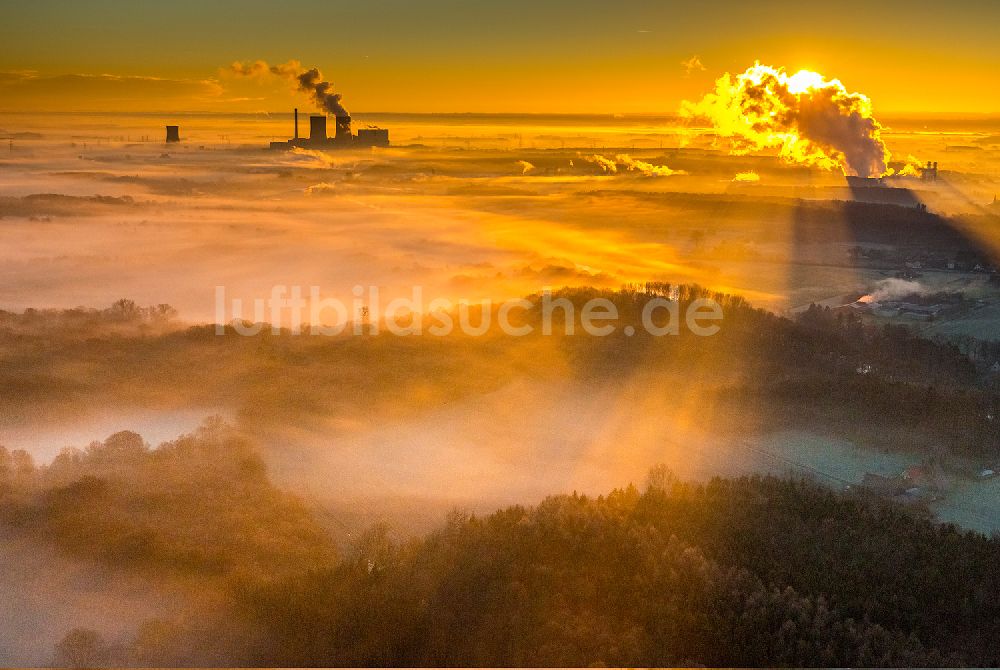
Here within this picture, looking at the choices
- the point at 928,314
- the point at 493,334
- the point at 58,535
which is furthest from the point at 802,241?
the point at 58,535

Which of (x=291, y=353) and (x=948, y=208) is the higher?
(x=948, y=208)

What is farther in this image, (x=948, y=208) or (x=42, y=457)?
(x=948, y=208)

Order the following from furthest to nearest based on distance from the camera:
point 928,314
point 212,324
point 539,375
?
point 928,314 → point 212,324 → point 539,375

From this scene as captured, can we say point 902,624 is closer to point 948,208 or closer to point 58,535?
point 58,535

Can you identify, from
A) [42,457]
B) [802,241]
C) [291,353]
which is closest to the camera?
[42,457]

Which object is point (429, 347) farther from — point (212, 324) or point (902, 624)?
point (902, 624)

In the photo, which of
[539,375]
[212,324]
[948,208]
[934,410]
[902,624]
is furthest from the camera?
[948,208]

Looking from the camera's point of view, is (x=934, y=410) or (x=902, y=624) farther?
(x=934, y=410)

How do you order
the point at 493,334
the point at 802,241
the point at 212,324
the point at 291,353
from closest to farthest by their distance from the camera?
1. the point at 291,353
2. the point at 493,334
3. the point at 212,324
4. the point at 802,241

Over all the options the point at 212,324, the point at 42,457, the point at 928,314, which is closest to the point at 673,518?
the point at 42,457
